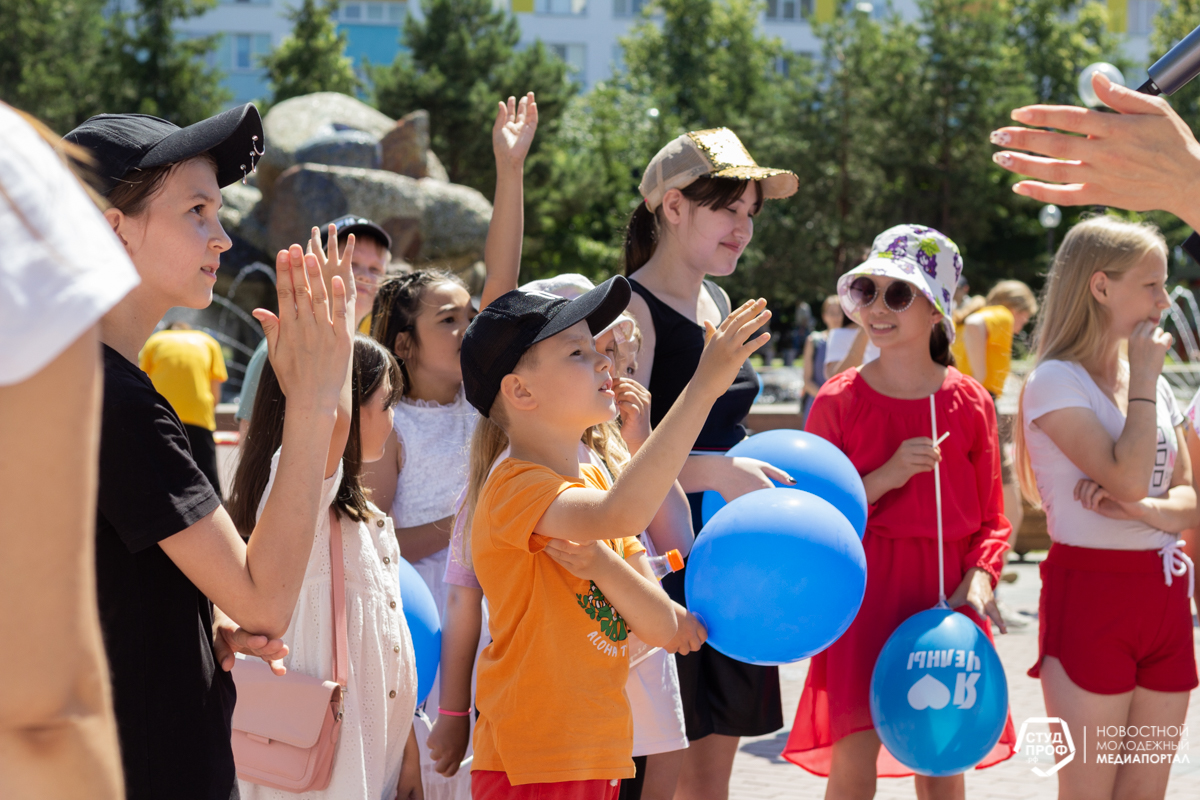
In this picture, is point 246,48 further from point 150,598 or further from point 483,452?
point 150,598

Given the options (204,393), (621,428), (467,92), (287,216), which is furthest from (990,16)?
(621,428)

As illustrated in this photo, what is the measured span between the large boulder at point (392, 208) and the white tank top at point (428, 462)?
14.0 metres

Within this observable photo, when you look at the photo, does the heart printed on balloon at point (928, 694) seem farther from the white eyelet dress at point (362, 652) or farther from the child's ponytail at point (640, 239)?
the child's ponytail at point (640, 239)

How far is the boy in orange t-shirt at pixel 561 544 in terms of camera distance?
2.31m

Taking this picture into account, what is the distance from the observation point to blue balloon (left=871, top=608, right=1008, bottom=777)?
10.2 feet

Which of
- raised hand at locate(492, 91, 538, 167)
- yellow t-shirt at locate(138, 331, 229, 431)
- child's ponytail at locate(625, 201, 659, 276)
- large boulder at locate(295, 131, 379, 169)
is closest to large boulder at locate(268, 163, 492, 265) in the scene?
large boulder at locate(295, 131, 379, 169)

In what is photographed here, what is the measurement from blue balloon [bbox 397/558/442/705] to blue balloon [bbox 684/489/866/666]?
0.83 m

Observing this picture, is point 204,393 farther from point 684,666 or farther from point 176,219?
point 176,219

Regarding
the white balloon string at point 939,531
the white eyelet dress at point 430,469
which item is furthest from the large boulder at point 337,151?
the white balloon string at point 939,531

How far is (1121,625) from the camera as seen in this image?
3393mm

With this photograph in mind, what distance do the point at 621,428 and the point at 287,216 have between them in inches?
623

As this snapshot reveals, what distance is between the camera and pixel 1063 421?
354 cm

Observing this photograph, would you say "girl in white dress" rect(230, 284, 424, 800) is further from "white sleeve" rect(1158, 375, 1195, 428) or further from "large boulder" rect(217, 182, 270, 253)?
"large boulder" rect(217, 182, 270, 253)

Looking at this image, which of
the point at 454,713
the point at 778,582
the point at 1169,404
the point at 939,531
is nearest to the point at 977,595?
the point at 939,531
